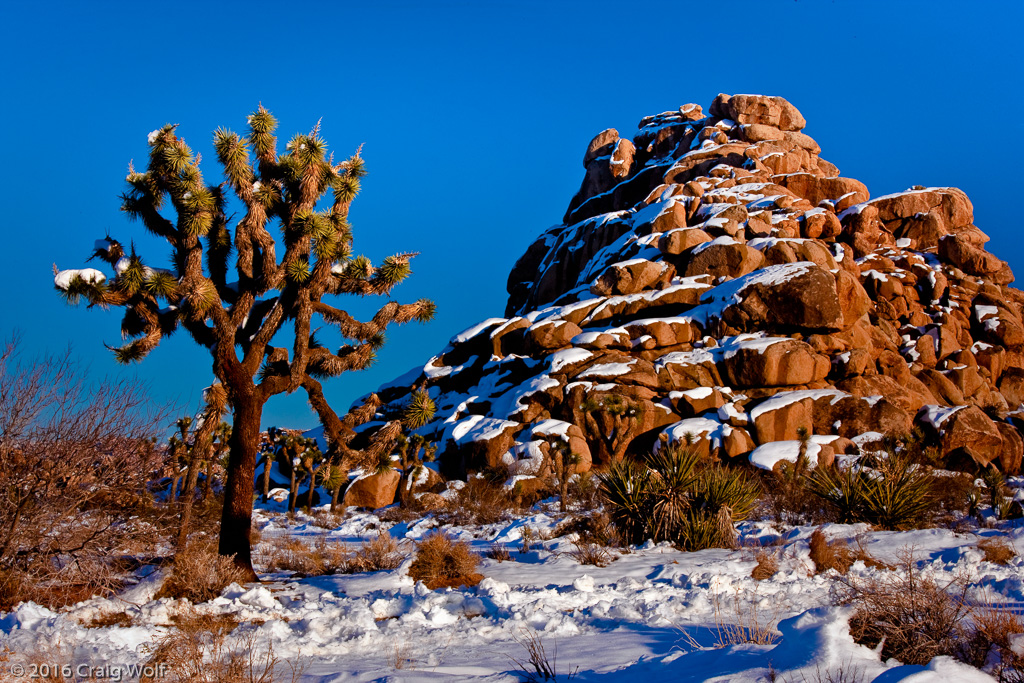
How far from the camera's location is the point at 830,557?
7992 mm

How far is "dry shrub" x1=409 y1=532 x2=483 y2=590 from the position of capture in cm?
813

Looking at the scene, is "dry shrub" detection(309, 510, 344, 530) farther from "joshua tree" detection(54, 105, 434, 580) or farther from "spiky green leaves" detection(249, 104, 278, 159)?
"spiky green leaves" detection(249, 104, 278, 159)

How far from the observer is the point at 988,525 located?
433 inches

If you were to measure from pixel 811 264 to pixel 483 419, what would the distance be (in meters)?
19.0

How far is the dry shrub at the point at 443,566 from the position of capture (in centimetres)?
813

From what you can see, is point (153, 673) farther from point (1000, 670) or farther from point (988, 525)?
point (988, 525)

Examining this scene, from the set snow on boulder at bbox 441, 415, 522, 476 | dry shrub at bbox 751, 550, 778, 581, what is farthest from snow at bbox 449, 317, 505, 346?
dry shrub at bbox 751, 550, 778, 581

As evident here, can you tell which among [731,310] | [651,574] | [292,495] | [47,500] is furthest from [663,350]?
[47,500]

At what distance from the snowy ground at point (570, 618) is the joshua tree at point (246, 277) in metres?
2.65

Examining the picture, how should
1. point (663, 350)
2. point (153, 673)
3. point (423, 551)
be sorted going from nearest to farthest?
point (153, 673) → point (423, 551) → point (663, 350)

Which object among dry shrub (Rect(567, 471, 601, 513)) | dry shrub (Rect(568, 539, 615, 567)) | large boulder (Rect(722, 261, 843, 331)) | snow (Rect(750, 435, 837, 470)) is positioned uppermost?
large boulder (Rect(722, 261, 843, 331))

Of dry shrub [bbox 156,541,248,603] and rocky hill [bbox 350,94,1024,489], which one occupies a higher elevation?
rocky hill [bbox 350,94,1024,489]

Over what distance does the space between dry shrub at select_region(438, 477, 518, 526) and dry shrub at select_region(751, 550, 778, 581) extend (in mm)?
10022

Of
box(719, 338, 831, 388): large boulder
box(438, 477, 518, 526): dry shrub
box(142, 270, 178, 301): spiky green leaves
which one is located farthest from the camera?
box(719, 338, 831, 388): large boulder
